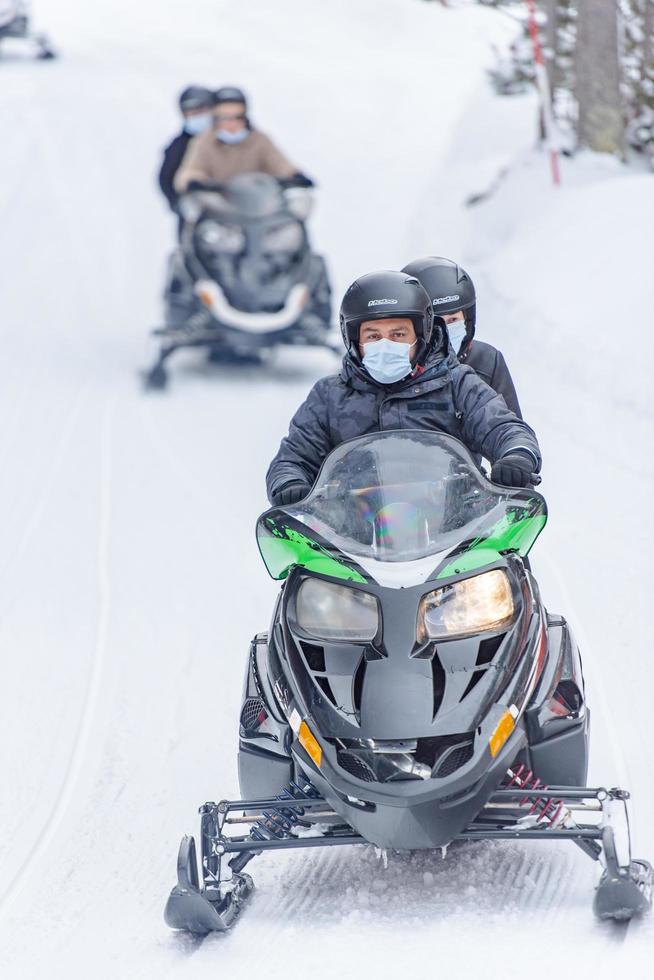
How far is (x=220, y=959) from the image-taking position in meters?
4.22

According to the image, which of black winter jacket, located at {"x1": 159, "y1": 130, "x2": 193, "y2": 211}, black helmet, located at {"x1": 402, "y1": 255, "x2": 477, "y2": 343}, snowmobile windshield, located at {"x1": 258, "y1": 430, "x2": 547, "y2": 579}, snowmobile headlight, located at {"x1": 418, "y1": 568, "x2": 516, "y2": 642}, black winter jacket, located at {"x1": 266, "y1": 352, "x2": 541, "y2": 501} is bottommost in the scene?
snowmobile headlight, located at {"x1": 418, "y1": 568, "x2": 516, "y2": 642}

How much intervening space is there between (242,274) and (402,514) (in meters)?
7.54

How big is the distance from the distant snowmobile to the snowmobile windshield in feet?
75.4

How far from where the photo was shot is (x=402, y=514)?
453cm

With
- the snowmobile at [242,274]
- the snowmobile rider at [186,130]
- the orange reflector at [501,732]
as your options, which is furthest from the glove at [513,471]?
the snowmobile rider at [186,130]

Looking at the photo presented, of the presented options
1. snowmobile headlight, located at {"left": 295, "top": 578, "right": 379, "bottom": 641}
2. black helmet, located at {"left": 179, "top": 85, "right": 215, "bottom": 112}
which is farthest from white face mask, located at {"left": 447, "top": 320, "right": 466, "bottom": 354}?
black helmet, located at {"left": 179, "top": 85, "right": 215, "bottom": 112}

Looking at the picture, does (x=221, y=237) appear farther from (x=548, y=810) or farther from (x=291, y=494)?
(x=548, y=810)

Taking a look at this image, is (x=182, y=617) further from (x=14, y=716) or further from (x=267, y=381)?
(x=267, y=381)

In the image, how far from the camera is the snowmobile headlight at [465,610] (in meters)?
4.36

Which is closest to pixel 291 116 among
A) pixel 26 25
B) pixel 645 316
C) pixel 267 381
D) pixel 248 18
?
pixel 26 25

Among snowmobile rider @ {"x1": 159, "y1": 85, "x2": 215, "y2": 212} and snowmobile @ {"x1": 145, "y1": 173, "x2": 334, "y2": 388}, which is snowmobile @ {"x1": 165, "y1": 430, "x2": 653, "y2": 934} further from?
snowmobile rider @ {"x1": 159, "y1": 85, "x2": 215, "y2": 212}

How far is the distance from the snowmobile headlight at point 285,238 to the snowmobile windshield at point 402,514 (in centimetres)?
734

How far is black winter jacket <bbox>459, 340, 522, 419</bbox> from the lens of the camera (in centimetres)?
630

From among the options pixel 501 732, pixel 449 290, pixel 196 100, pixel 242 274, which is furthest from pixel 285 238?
pixel 501 732
